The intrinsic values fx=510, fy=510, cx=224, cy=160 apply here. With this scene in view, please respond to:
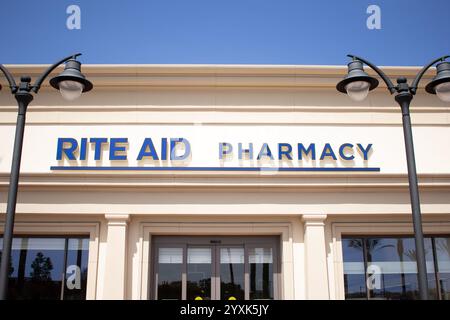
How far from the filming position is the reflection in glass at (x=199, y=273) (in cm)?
1311

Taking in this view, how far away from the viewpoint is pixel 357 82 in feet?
30.8

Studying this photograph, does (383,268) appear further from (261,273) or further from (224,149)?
(224,149)

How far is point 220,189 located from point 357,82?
5.03m

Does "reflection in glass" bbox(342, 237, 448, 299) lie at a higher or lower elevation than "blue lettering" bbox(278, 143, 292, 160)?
lower

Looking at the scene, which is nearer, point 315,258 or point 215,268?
point 315,258

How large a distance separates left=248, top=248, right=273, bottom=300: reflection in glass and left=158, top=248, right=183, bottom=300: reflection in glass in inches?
73.9

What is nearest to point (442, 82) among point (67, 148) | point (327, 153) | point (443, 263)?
point (327, 153)

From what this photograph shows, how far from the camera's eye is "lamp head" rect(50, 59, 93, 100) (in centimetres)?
914

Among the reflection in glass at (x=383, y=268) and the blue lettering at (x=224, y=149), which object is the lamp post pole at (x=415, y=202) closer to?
the reflection in glass at (x=383, y=268)

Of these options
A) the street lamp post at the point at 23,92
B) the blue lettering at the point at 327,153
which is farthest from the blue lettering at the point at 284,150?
the street lamp post at the point at 23,92

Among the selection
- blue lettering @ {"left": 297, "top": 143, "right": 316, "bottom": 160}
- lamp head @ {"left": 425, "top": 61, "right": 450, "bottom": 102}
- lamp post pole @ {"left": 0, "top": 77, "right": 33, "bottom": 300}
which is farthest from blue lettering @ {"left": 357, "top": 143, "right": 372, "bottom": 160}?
lamp post pole @ {"left": 0, "top": 77, "right": 33, "bottom": 300}

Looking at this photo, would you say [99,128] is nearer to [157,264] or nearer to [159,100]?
[159,100]

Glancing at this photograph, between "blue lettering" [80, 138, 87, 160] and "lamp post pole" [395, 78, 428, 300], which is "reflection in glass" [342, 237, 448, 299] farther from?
"blue lettering" [80, 138, 87, 160]
